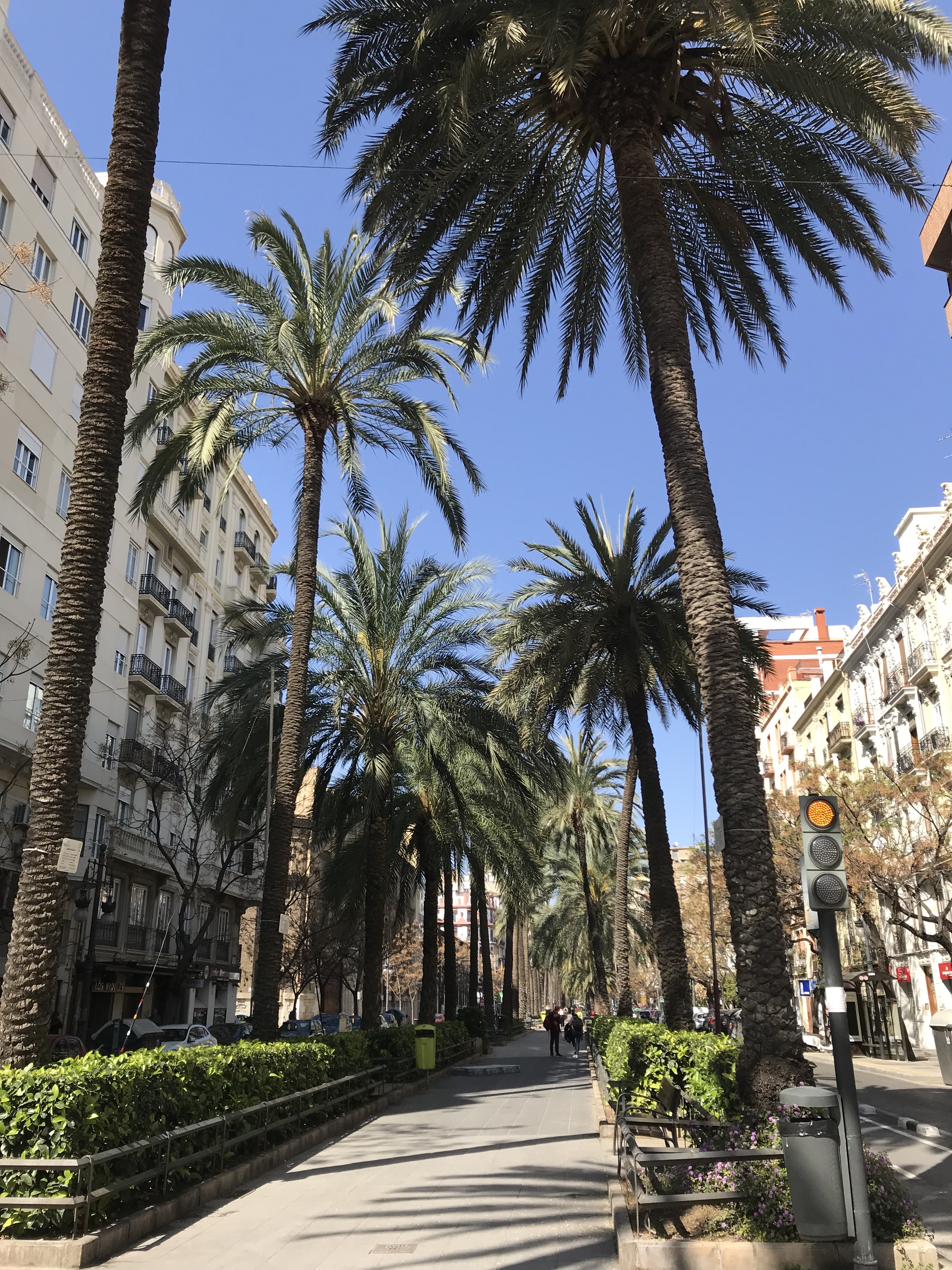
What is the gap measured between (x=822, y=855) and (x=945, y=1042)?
2094cm

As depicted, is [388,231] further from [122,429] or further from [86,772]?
[86,772]

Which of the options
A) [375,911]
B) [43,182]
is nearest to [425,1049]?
[375,911]

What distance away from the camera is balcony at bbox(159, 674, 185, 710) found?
39.4 m

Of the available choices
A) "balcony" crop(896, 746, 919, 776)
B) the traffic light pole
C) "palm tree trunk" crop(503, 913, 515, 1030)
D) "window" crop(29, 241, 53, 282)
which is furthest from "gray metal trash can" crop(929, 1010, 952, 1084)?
"window" crop(29, 241, 53, 282)

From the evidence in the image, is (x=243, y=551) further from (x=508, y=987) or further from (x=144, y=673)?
(x=508, y=987)

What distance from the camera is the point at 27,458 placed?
1133 inches

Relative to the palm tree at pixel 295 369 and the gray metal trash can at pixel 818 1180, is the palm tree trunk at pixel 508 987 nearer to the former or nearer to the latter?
the palm tree at pixel 295 369

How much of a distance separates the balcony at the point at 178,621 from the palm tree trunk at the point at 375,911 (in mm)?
20842

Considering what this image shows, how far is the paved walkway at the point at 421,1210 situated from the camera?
7422 millimetres

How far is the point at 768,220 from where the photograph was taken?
46.7 feet

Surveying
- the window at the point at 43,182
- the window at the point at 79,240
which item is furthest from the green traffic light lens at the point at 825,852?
the window at the point at 79,240

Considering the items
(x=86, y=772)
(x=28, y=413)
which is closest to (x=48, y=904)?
(x=28, y=413)

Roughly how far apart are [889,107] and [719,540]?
505 cm

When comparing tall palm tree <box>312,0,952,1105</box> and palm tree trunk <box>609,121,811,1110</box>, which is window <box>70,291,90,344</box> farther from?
palm tree trunk <box>609,121,811,1110</box>
